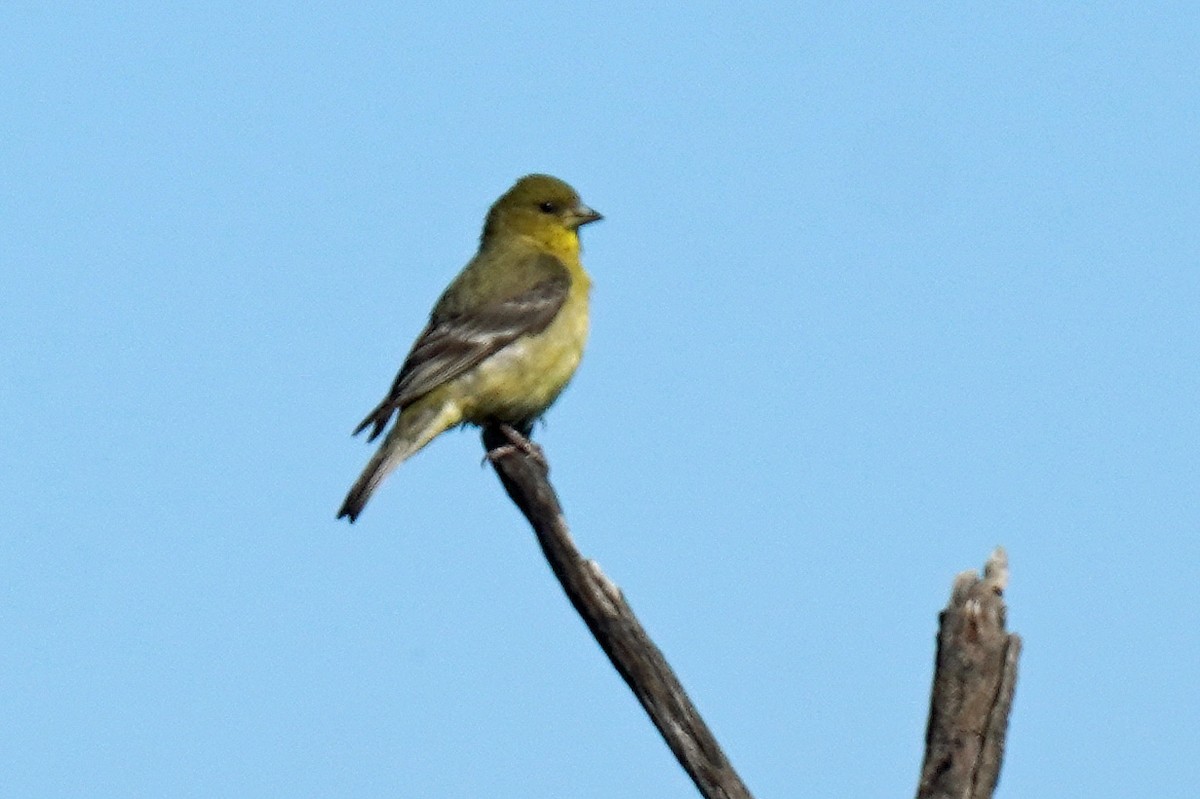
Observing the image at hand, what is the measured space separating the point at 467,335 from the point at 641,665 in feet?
12.9

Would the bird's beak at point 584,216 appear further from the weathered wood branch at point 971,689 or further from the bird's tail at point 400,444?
the weathered wood branch at point 971,689

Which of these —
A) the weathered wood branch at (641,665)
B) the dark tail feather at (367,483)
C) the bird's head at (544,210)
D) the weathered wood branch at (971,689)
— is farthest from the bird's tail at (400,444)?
the weathered wood branch at (971,689)

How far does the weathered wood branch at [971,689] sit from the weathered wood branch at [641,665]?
2.26 feet

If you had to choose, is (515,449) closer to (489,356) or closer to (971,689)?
(489,356)

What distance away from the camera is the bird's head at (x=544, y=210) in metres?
11.5

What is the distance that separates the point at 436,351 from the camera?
10.3 metres

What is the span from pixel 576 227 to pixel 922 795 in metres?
5.61

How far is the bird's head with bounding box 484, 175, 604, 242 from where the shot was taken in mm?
11453

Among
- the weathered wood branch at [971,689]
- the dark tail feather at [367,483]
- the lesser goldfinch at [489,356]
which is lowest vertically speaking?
the weathered wood branch at [971,689]

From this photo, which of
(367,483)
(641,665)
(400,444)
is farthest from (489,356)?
(641,665)

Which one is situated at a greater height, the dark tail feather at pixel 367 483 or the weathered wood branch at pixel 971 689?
the dark tail feather at pixel 367 483

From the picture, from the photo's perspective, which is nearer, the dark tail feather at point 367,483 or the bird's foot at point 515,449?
the bird's foot at point 515,449

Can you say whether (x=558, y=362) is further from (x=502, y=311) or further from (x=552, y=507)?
(x=552, y=507)

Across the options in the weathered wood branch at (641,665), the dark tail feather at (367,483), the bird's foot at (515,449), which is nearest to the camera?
the weathered wood branch at (641,665)
